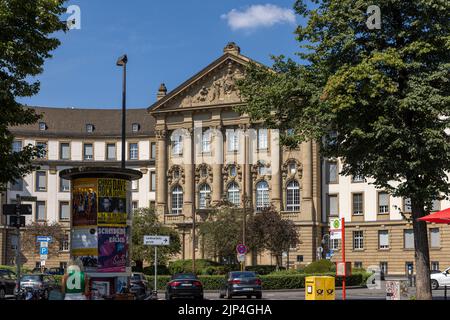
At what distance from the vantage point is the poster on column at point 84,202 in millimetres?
22781

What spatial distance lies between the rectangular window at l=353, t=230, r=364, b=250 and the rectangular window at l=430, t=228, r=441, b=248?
7789 millimetres

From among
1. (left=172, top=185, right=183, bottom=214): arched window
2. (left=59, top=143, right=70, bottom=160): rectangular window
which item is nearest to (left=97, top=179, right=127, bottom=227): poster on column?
(left=172, top=185, right=183, bottom=214): arched window

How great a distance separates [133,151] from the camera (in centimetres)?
10275

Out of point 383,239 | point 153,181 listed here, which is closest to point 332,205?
point 383,239

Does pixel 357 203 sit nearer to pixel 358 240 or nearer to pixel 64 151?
pixel 358 240

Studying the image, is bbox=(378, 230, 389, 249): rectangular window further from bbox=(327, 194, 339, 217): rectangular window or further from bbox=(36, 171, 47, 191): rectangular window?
bbox=(36, 171, 47, 191): rectangular window

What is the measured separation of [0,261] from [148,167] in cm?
2159

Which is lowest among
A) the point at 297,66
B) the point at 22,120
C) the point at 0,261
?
the point at 0,261

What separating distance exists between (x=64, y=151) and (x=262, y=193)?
96.3 ft
